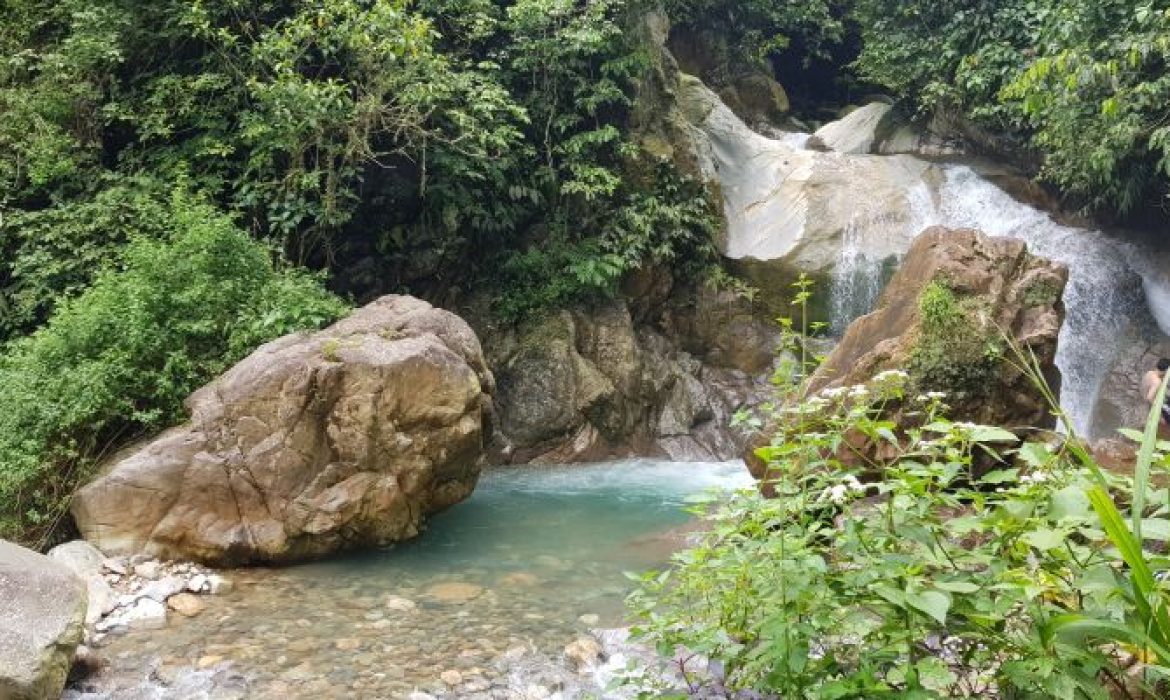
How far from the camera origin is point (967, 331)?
22.9 ft

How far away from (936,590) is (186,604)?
16.6ft

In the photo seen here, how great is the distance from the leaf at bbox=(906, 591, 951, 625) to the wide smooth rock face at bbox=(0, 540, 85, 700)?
403 cm

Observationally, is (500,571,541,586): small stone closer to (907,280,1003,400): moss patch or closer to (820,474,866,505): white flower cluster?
(907,280,1003,400): moss patch

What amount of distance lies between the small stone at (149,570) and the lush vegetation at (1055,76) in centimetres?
791

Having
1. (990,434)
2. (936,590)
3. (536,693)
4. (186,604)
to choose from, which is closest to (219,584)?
(186,604)

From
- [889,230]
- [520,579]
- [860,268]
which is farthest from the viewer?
[889,230]

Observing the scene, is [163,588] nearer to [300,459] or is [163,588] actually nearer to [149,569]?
[149,569]

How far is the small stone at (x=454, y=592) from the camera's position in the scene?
18.9 feet

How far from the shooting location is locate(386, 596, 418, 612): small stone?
18.1 feet

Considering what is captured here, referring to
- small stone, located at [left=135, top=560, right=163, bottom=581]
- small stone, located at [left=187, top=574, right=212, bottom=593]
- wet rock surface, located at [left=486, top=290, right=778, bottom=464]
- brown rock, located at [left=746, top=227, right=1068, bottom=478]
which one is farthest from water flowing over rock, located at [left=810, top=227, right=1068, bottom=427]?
small stone, located at [left=135, top=560, right=163, bottom=581]

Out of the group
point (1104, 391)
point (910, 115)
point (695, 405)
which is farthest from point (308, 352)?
point (910, 115)

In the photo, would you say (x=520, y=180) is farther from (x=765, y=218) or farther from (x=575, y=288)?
(x=765, y=218)

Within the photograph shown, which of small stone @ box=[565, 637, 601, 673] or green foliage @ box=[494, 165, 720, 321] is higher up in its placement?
green foliage @ box=[494, 165, 720, 321]

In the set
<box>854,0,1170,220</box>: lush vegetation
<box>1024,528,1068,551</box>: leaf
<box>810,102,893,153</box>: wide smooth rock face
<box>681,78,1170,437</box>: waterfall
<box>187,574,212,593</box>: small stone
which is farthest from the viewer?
<box>810,102,893,153</box>: wide smooth rock face
